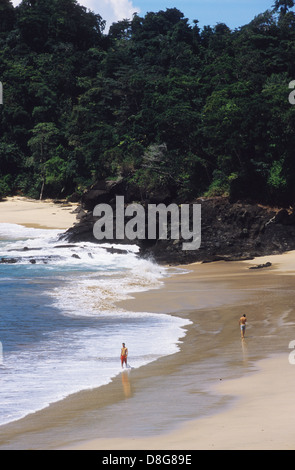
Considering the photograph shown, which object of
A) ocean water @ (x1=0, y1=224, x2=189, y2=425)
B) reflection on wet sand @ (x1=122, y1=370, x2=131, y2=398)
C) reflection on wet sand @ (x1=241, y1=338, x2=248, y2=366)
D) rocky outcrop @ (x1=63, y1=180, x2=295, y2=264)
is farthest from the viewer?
rocky outcrop @ (x1=63, y1=180, x2=295, y2=264)

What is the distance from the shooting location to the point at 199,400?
38.0 feet

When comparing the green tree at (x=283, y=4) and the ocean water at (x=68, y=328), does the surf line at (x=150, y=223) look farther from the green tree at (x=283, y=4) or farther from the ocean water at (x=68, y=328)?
the green tree at (x=283, y=4)

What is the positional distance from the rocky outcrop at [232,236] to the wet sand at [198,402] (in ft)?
54.4

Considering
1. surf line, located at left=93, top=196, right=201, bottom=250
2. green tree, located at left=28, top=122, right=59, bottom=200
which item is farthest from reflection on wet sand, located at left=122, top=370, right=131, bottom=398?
green tree, located at left=28, top=122, right=59, bottom=200

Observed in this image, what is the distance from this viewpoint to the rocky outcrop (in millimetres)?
38000

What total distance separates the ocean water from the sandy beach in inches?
24.2

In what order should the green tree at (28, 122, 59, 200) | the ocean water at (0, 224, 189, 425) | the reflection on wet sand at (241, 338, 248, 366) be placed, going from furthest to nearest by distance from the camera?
the green tree at (28, 122, 59, 200)
the reflection on wet sand at (241, 338, 248, 366)
the ocean water at (0, 224, 189, 425)

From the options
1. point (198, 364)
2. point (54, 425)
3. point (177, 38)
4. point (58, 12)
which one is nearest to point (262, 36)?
point (177, 38)

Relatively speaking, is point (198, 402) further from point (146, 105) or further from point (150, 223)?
point (146, 105)

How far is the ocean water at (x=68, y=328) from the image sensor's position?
13.5 meters

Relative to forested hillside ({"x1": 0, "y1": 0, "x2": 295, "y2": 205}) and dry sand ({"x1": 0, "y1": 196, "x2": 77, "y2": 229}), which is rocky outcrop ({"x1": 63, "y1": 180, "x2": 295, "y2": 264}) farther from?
dry sand ({"x1": 0, "y1": 196, "x2": 77, "y2": 229})

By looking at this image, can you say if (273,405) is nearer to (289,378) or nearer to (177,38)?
(289,378)

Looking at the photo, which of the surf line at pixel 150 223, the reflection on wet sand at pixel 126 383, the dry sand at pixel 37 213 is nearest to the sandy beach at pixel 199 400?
the reflection on wet sand at pixel 126 383

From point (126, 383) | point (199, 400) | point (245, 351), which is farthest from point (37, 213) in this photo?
point (199, 400)
